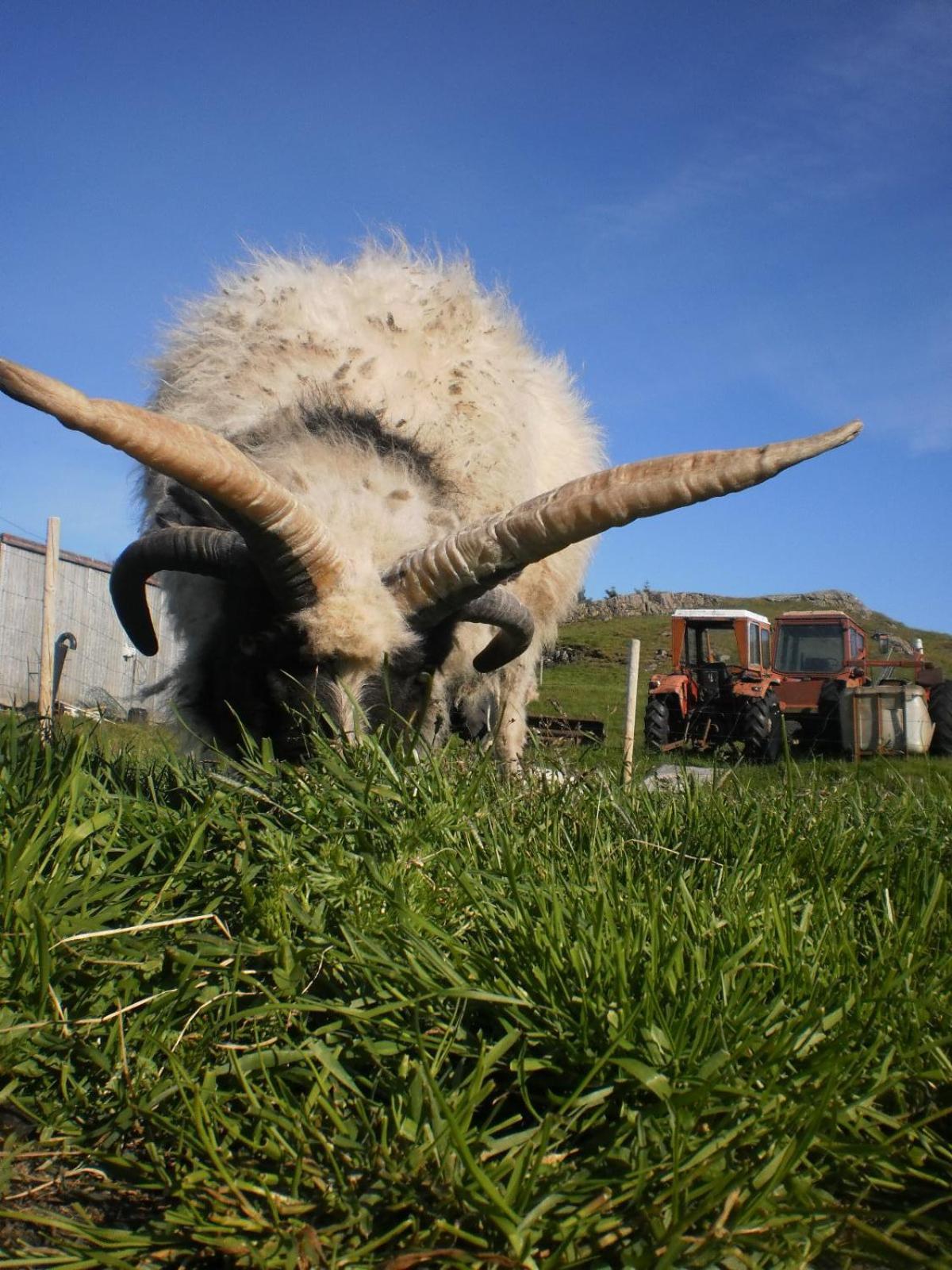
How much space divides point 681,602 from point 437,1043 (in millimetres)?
73076

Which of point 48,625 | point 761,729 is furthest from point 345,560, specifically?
point 761,729

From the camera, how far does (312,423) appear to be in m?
5.43

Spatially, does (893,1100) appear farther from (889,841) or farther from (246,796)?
(246,796)

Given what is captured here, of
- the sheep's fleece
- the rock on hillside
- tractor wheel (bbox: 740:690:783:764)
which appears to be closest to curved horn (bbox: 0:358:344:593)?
the sheep's fleece

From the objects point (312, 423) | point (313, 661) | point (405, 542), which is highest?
point (312, 423)

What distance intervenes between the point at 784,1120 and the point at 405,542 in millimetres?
3556

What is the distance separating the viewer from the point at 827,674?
61.5 feet

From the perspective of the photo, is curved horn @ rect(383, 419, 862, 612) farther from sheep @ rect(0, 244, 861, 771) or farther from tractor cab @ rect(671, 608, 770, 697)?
tractor cab @ rect(671, 608, 770, 697)

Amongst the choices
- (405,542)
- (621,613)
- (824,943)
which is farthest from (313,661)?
(621,613)

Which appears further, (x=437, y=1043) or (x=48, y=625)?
(x=48, y=625)

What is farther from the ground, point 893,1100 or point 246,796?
point 246,796

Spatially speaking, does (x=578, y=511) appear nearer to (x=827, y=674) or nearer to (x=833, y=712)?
(x=833, y=712)

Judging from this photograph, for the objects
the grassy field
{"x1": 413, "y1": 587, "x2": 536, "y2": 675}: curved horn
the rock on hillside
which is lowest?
the grassy field

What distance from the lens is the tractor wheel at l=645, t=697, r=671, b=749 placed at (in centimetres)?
1673
